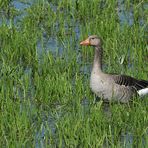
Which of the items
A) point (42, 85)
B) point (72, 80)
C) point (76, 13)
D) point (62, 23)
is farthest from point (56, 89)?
point (76, 13)

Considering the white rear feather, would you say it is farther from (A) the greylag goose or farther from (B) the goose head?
(B) the goose head

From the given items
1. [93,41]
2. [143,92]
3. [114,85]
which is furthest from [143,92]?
[93,41]

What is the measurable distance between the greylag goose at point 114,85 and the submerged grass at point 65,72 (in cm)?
16

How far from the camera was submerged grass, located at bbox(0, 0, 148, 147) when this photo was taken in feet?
33.0

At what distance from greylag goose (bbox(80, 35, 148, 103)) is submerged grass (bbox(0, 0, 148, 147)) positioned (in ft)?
0.52

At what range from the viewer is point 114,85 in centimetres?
1238

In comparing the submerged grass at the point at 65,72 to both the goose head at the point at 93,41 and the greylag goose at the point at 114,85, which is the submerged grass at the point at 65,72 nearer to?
the greylag goose at the point at 114,85

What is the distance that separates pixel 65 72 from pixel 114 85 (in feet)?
2.93

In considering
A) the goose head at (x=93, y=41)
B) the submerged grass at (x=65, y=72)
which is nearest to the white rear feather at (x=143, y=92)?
the submerged grass at (x=65, y=72)

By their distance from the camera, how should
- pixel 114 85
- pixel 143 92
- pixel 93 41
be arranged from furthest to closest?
pixel 93 41 < pixel 143 92 < pixel 114 85

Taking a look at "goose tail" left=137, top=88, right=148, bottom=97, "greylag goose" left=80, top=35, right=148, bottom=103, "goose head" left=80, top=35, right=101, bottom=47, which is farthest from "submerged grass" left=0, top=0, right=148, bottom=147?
"goose head" left=80, top=35, right=101, bottom=47

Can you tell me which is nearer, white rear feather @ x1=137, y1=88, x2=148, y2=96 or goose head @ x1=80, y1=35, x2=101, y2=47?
white rear feather @ x1=137, y1=88, x2=148, y2=96

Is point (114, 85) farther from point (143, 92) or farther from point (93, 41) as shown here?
point (93, 41)

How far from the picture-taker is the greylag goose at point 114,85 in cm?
1223
